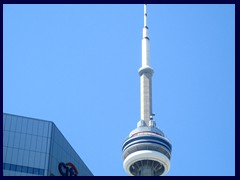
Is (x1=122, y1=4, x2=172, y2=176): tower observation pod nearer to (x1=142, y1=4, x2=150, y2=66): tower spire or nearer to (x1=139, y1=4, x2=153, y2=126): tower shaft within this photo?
(x1=139, y1=4, x2=153, y2=126): tower shaft

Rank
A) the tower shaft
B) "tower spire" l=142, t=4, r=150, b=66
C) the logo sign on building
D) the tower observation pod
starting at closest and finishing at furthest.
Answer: the logo sign on building < the tower observation pod < the tower shaft < "tower spire" l=142, t=4, r=150, b=66

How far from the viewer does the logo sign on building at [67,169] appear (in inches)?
3684

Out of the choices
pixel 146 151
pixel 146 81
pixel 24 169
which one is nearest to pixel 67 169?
pixel 24 169

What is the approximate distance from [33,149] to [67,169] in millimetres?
6924

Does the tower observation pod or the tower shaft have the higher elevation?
the tower shaft

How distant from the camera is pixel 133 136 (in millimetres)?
158750

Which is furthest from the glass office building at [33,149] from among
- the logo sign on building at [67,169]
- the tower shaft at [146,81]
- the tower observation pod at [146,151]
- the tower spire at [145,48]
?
the tower spire at [145,48]

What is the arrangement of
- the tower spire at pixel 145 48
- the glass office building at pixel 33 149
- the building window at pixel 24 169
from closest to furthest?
the building window at pixel 24 169
the glass office building at pixel 33 149
the tower spire at pixel 145 48

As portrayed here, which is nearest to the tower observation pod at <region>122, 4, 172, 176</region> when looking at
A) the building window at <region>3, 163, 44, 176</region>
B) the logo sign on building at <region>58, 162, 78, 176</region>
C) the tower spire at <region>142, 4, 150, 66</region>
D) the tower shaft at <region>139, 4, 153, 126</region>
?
the tower shaft at <region>139, 4, 153, 126</region>

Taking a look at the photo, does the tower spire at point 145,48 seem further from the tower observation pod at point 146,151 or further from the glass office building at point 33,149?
the glass office building at point 33,149

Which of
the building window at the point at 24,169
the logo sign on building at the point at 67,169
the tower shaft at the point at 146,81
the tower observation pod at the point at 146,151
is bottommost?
the building window at the point at 24,169

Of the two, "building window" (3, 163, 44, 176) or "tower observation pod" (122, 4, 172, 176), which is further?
"tower observation pod" (122, 4, 172, 176)

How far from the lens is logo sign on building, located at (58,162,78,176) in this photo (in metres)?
93.6
